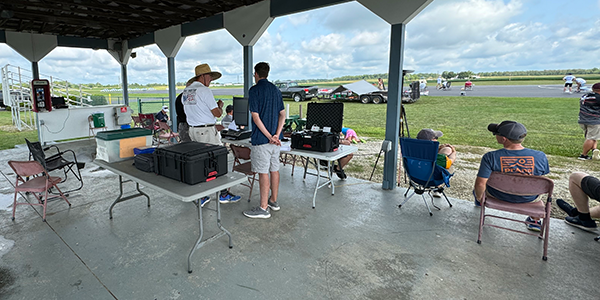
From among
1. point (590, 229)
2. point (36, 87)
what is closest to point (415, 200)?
point (590, 229)

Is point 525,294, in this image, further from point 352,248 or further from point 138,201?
point 138,201

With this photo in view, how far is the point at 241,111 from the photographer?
5.00 m

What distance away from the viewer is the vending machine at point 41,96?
7.11 meters

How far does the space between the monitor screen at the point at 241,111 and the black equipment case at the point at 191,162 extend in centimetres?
244

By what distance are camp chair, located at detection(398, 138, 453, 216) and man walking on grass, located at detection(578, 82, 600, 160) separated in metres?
4.59

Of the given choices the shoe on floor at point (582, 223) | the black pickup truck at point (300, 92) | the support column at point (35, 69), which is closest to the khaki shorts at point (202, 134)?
the shoe on floor at point (582, 223)

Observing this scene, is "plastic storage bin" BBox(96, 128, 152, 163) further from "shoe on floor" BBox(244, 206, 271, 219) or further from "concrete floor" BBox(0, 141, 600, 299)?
"shoe on floor" BBox(244, 206, 271, 219)

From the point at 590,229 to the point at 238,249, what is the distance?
330cm

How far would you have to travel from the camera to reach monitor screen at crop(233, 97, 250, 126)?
195 inches

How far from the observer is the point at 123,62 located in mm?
10055

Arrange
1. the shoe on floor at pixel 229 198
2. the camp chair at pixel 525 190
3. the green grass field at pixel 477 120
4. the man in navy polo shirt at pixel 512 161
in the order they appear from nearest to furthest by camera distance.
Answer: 1. the camp chair at pixel 525 190
2. the man in navy polo shirt at pixel 512 161
3. the shoe on floor at pixel 229 198
4. the green grass field at pixel 477 120

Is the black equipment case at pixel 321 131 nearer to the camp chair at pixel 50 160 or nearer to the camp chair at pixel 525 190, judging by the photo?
the camp chair at pixel 525 190

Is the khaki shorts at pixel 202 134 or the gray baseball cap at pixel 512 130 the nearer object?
the gray baseball cap at pixel 512 130

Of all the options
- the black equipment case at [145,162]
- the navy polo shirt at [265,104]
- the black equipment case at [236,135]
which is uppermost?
the navy polo shirt at [265,104]
